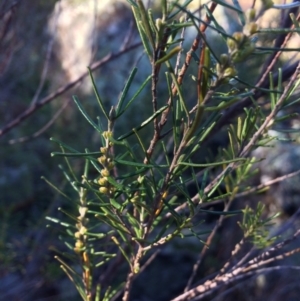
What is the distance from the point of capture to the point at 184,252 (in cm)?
234

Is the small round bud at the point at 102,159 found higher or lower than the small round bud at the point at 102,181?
higher

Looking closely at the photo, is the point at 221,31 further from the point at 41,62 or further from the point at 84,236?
the point at 41,62

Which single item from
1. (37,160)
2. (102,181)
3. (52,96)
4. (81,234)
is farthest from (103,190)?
(37,160)

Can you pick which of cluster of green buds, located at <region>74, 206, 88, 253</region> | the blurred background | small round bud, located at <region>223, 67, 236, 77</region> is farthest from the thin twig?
small round bud, located at <region>223, 67, 236, 77</region>

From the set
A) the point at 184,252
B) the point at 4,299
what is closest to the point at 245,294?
the point at 184,252

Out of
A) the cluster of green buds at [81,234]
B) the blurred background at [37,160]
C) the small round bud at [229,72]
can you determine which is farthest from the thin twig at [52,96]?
the small round bud at [229,72]

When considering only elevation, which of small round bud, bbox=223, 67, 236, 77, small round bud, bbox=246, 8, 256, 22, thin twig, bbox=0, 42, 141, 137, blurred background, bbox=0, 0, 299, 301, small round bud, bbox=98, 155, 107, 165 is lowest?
blurred background, bbox=0, 0, 299, 301

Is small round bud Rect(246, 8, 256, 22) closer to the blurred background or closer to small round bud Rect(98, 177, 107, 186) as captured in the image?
small round bud Rect(98, 177, 107, 186)

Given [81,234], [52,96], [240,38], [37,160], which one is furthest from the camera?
[37,160]

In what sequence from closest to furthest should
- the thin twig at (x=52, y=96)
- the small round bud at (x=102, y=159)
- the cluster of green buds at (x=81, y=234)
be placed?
1. the small round bud at (x=102, y=159)
2. the cluster of green buds at (x=81, y=234)
3. the thin twig at (x=52, y=96)

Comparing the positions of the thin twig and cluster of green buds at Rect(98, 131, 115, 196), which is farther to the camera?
the thin twig

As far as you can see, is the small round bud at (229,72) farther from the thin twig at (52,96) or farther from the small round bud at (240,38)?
the thin twig at (52,96)

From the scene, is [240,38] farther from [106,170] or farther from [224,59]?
[106,170]

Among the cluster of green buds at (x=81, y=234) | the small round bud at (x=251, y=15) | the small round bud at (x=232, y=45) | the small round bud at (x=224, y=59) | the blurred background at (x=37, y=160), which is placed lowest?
the blurred background at (x=37, y=160)
